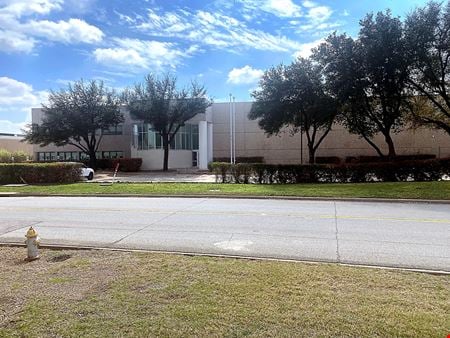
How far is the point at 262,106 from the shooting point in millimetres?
33406

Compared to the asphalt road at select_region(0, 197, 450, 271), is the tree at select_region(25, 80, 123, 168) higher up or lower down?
higher up

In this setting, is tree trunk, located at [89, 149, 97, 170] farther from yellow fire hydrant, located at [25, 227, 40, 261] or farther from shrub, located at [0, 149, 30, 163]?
yellow fire hydrant, located at [25, 227, 40, 261]

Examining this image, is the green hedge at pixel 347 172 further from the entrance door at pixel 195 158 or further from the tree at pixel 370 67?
the entrance door at pixel 195 158

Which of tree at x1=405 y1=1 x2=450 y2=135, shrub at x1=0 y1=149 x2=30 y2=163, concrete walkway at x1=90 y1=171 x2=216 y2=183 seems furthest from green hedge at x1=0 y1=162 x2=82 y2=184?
shrub at x1=0 y1=149 x2=30 y2=163

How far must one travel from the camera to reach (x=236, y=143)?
46688 millimetres

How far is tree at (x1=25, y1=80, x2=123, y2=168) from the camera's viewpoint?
1567 inches

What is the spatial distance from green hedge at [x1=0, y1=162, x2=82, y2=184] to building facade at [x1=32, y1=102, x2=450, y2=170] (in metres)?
16.6

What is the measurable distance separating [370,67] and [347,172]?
707 centimetres

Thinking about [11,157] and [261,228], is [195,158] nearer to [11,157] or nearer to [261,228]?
[11,157]

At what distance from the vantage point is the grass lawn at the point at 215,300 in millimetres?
3662

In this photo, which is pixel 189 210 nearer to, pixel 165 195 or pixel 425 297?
pixel 165 195

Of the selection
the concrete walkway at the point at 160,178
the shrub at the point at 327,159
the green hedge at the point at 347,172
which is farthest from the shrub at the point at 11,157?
the green hedge at the point at 347,172

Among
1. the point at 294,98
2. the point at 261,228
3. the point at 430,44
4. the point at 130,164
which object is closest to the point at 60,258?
the point at 261,228

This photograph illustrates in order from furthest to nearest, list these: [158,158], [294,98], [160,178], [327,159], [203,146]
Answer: [327,159]
[158,158]
[203,146]
[294,98]
[160,178]
